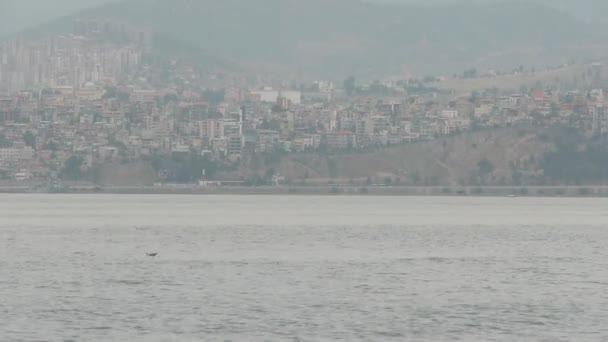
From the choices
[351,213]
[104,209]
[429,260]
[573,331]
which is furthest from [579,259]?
[104,209]

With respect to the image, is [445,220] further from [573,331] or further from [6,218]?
[573,331]

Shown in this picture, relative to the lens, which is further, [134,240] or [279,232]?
[279,232]

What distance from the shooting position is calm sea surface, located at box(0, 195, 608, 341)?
62344mm

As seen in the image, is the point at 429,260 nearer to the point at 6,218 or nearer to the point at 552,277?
the point at 552,277

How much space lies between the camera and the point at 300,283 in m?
80.3

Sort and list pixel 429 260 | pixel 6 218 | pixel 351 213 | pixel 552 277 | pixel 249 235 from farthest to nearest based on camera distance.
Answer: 1. pixel 351 213
2. pixel 6 218
3. pixel 249 235
4. pixel 429 260
5. pixel 552 277

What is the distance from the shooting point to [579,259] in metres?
101

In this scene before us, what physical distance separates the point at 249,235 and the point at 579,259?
34945 mm

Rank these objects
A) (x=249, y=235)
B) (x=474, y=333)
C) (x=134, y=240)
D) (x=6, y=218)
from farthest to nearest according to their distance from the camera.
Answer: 1. (x=6, y=218)
2. (x=249, y=235)
3. (x=134, y=240)
4. (x=474, y=333)

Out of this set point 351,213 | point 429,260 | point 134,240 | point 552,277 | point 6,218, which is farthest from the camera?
point 351,213

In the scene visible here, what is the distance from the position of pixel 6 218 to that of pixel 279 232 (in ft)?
115

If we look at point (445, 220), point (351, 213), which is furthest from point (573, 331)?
point (351, 213)

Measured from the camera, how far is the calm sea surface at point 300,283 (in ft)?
205

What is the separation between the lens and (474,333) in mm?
61781
